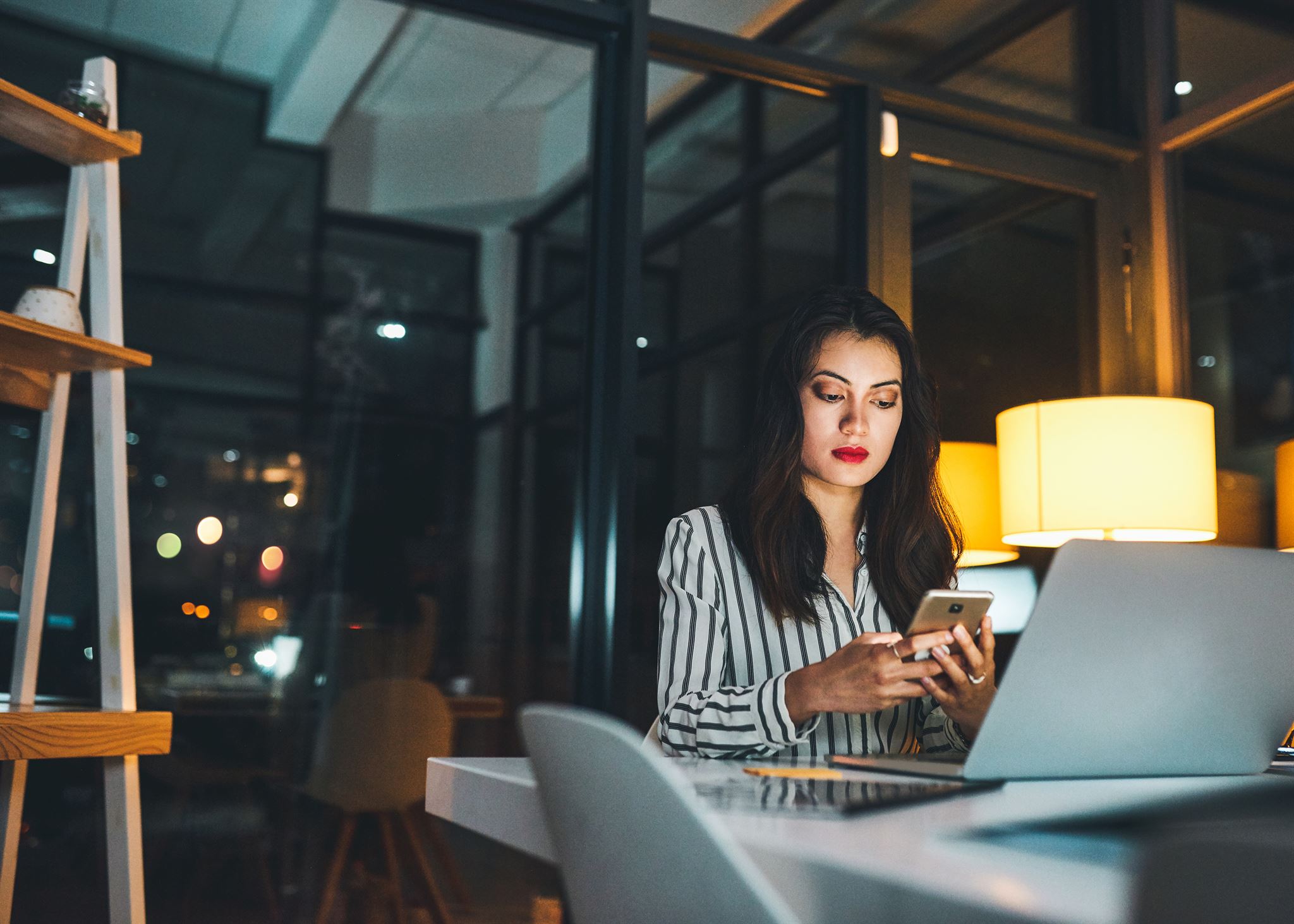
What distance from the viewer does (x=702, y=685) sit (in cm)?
145

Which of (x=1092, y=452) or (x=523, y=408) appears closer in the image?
(x=1092, y=452)

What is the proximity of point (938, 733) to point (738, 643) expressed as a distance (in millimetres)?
307

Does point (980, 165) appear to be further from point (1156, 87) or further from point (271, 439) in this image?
point (271, 439)

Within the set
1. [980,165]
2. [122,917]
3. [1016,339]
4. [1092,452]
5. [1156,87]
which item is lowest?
[122,917]

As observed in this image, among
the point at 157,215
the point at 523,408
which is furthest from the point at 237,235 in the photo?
the point at 523,408

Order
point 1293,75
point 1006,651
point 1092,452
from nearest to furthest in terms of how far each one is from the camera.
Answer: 1. point 1092,452
2. point 1293,75
3. point 1006,651

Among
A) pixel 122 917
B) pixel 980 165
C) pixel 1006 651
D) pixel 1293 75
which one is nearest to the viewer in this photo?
pixel 122 917

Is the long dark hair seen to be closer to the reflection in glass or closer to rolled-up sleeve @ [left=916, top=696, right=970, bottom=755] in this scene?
rolled-up sleeve @ [left=916, top=696, right=970, bottom=755]

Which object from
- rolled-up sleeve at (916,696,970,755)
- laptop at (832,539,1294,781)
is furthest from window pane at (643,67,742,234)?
laptop at (832,539,1294,781)

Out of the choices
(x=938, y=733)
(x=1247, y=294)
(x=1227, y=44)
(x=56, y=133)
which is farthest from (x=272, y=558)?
(x=1227, y=44)

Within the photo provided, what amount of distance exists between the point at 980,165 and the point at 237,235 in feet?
6.52

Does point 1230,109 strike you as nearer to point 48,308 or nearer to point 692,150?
point 692,150

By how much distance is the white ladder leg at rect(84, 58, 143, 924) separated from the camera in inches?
70.6

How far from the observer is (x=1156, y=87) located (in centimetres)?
326
